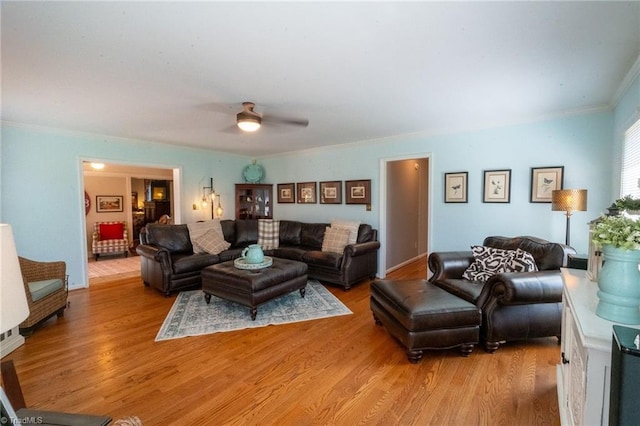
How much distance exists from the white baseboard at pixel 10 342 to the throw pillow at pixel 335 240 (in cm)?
363

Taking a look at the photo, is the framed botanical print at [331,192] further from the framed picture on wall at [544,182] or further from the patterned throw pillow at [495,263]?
the framed picture on wall at [544,182]

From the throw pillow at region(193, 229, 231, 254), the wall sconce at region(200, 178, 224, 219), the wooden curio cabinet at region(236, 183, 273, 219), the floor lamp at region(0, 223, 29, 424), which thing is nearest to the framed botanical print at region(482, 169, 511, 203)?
the throw pillow at region(193, 229, 231, 254)

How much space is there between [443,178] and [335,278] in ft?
7.27

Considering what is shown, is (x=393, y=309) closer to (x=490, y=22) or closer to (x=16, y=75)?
(x=490, y=22)

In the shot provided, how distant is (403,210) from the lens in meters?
5.71

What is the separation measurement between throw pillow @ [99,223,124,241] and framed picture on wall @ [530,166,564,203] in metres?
8.21

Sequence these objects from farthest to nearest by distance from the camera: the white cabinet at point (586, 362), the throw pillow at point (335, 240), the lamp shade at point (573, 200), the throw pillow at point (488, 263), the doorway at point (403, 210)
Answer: the doorway at point (403, 210) < the throw pillow at point (335, 240) < the lamp shade at point (573, 200) < the throw pillow at point (488, 263) < the white cabinet at point (586, 362)

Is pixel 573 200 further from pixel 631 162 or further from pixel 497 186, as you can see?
pixel 497 186

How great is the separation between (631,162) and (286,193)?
513 centimetres

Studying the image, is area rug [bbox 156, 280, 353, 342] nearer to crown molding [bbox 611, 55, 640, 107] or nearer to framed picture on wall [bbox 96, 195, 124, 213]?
crown molding [bbox 611, 55, 640, 107]

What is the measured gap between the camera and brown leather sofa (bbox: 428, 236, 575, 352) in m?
2.31

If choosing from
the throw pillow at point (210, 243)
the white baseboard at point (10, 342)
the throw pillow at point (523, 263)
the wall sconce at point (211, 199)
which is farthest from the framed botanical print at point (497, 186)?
the white baseboard at point (10, 342)

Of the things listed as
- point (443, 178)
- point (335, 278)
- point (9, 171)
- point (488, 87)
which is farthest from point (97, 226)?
point (488, 87)

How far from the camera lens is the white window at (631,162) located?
231 centimetres
